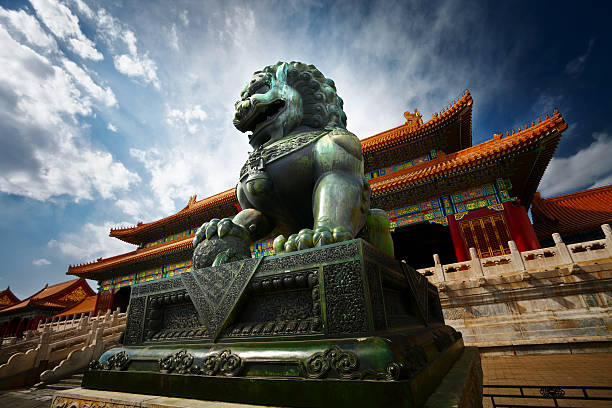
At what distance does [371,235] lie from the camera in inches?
80.7

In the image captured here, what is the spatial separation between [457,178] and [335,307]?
9.63 meters

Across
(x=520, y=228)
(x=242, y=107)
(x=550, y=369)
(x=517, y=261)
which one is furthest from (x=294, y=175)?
(x=520, y=228)

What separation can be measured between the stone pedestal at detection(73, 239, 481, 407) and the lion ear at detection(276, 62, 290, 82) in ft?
4.75

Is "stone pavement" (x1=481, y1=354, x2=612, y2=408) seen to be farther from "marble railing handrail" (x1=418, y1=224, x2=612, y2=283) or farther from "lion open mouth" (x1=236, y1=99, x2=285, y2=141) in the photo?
"lion open mouth" (x1=236, y1=99, x2=285, y2=141)

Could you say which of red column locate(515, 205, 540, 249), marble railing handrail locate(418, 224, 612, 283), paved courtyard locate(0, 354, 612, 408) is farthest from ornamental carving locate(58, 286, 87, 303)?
red column locate(515, 205, 540, 249)

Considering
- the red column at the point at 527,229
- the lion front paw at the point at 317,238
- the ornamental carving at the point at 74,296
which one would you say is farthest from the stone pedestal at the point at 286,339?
the ornamental carving at the point at 74,296

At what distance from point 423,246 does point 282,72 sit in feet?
47.4

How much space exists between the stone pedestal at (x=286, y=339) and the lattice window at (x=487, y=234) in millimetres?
8605

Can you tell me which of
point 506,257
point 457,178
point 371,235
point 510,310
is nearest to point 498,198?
point 457,178

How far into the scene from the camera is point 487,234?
28.9ft

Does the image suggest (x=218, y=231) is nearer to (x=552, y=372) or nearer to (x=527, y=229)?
(x=552, y=372)

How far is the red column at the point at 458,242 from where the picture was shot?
8.90 metres

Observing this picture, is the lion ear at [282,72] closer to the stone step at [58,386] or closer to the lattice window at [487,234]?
the stone step at [58,386]

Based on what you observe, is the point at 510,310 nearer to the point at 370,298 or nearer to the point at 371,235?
the point at 371,235
